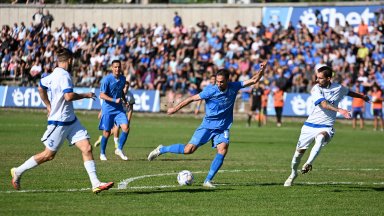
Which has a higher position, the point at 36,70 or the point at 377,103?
the point at 36,70

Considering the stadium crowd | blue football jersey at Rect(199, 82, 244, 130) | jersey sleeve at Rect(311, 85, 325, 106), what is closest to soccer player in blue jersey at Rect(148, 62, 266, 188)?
blue football jersey at Rect(199, 82, 244, 130)

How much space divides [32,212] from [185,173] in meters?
4.53

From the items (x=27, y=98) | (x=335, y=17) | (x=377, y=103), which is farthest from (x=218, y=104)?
(x=27, y=98)

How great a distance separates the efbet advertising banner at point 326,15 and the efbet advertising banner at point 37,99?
880 centimetres

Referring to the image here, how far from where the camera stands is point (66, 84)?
1363 centimetres

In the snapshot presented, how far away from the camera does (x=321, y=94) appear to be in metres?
16.2

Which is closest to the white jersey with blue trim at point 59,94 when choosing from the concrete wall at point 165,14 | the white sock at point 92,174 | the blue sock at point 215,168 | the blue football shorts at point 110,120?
the white sock at point 92,174

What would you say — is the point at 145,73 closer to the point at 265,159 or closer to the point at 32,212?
the point at 265,159

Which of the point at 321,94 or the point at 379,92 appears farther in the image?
the point at 379,92

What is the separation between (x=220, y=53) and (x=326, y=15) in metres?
6.70

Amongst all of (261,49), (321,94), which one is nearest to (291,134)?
(261,49)

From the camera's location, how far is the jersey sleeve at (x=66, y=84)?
1358 centimetres

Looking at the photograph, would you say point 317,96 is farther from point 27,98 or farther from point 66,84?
point 27,98

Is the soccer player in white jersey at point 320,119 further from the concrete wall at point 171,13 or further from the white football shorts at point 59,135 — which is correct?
the concrete wall at point 171,13
